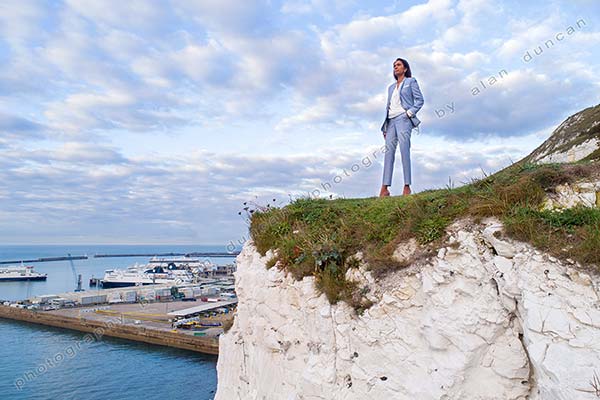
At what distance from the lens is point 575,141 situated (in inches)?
977

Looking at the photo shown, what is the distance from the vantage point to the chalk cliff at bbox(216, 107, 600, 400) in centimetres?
460

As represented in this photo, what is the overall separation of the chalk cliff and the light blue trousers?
133 inches

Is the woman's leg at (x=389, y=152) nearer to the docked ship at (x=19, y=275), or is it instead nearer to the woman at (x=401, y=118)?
the woman at (x=401, y=118)

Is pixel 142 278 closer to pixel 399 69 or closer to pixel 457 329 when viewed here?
pixel 399 69

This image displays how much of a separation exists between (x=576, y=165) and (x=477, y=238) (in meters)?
2.05

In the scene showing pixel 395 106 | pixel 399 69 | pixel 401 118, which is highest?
pixel 399 69

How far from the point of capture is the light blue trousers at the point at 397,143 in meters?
9.30

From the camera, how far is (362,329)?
6.21 metres

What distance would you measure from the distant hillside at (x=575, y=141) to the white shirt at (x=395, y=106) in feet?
45.0

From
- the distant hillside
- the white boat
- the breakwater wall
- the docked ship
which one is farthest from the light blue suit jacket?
the docked ship

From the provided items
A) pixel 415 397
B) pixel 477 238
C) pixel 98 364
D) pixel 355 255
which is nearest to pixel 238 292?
pixel 355 255

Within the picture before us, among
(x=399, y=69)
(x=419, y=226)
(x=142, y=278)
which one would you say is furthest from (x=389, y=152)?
(x=142, y=278)

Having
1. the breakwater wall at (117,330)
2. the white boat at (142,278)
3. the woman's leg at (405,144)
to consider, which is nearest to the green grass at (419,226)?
the woman's leg at (405,144)

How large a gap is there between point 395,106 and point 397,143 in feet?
2.80
